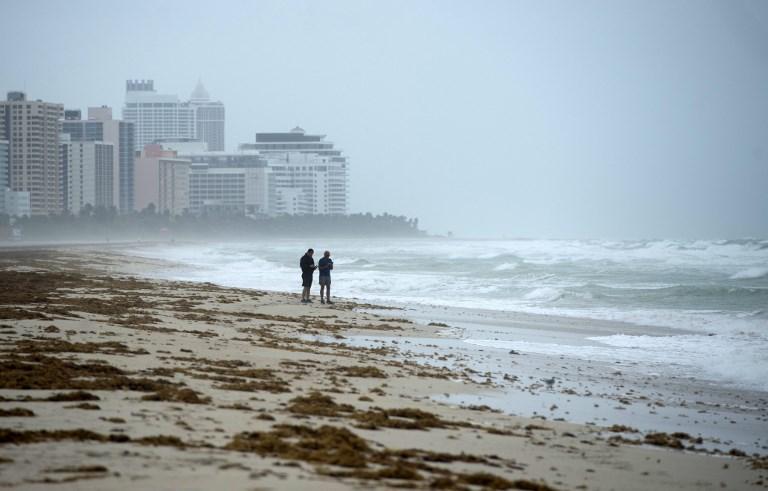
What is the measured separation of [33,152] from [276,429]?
653 ft

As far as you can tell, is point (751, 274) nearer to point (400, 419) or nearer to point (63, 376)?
point (400, 419)

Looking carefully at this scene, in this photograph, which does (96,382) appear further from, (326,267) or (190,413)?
(326,267)

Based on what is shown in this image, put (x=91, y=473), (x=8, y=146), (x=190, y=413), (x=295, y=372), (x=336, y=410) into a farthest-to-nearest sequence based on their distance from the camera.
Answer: (x=8, y=146)
(x=295, y=372)
(x=336, y=410)
(x=190, y=413)
(x=91, y=473)

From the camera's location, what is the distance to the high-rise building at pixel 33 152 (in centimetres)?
19238

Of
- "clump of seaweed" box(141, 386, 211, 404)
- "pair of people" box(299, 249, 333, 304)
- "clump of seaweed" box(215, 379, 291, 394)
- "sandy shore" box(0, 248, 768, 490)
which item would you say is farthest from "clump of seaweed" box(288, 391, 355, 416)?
"pair of people" box(299, 249, 333, 304)

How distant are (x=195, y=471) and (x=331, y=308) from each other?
18802 mm

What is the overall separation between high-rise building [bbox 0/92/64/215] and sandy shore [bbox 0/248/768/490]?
189045 mm

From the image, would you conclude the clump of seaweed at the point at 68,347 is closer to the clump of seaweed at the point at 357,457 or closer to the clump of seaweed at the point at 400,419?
the clump of seaweed at the point at 400,419

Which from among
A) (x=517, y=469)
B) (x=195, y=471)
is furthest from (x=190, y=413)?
(x=517, y=469)

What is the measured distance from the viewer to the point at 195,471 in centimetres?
626

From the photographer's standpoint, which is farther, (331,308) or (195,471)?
(331,308)

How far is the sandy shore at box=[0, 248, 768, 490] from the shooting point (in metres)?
6.45

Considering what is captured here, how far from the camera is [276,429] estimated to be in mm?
7930

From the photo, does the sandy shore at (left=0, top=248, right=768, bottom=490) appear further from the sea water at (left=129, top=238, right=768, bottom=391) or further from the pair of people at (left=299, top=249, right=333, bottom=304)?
the pair of people at (left=299, top=249, right=333, bottom=304)
